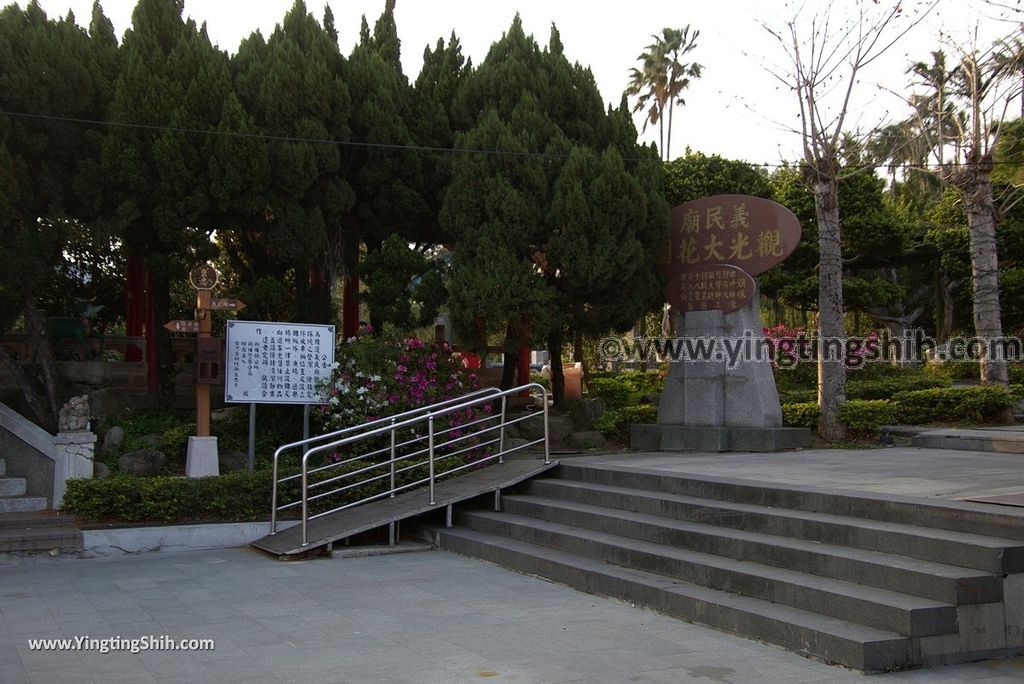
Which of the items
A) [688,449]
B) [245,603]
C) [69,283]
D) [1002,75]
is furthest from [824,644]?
[69,283]

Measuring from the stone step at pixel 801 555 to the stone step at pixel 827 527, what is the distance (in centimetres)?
6

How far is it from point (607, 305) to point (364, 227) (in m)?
3.68

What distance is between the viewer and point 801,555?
598cm

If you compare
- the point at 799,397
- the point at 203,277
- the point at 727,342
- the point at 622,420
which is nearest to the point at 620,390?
the point at 799,397

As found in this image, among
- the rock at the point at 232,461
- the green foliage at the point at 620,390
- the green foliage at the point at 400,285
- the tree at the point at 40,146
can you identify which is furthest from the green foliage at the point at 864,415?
the tree at the point at 40,146

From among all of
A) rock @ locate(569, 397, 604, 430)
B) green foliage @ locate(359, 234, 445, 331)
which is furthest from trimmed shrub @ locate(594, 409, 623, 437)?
green foliage @ locate(359, 234, 445, 331)

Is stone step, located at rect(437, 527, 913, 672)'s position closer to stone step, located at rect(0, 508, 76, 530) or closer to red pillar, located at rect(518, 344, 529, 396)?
stone step, located at rect(0, 508, 76, 530)

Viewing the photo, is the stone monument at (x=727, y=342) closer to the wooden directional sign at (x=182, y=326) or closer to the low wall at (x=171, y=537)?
the low wall at (x=171, y=537)

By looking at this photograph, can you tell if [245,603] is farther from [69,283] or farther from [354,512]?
[69,283]

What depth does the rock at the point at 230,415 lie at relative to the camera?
1207 centimetres

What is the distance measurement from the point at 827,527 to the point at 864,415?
6.55 metres

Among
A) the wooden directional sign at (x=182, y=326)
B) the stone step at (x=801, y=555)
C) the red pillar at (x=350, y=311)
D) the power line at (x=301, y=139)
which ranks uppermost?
the power line at (x=301, y=139)

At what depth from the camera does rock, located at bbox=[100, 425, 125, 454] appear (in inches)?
422

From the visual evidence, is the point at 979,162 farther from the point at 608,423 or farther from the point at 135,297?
the point at 135,297
